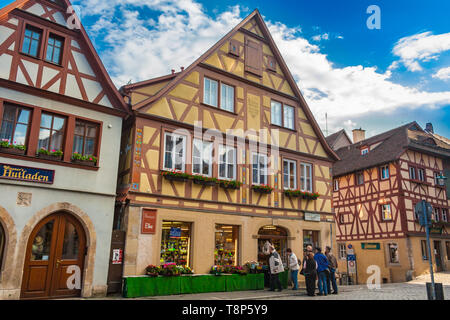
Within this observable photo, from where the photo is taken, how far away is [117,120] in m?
13.1

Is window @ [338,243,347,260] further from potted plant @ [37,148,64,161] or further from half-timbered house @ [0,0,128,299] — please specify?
potted plant @ [37,148,64,161]

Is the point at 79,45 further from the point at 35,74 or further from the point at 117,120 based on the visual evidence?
Result: the point at 117,120

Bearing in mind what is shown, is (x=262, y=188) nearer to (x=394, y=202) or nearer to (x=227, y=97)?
(x=227, y=97)

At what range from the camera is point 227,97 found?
53.3 ft

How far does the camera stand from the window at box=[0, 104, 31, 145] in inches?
432

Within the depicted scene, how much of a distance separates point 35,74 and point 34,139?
201 cm

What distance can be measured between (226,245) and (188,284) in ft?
8.87

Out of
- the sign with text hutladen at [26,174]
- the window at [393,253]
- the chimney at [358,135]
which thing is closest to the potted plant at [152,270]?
the sign with text hutladen at [26,174]

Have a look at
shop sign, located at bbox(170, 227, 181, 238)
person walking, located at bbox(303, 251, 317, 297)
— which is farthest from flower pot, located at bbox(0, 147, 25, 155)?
person walking, located at bbox(303, 251, 317, 297)

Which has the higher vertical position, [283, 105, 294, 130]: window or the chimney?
the chimney

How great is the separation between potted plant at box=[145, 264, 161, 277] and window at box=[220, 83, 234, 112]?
706cm

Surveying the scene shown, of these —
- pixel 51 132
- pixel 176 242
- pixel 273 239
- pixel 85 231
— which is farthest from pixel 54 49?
pixel 273 239

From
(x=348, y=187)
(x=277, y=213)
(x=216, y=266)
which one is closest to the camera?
(x=216, y=266)
